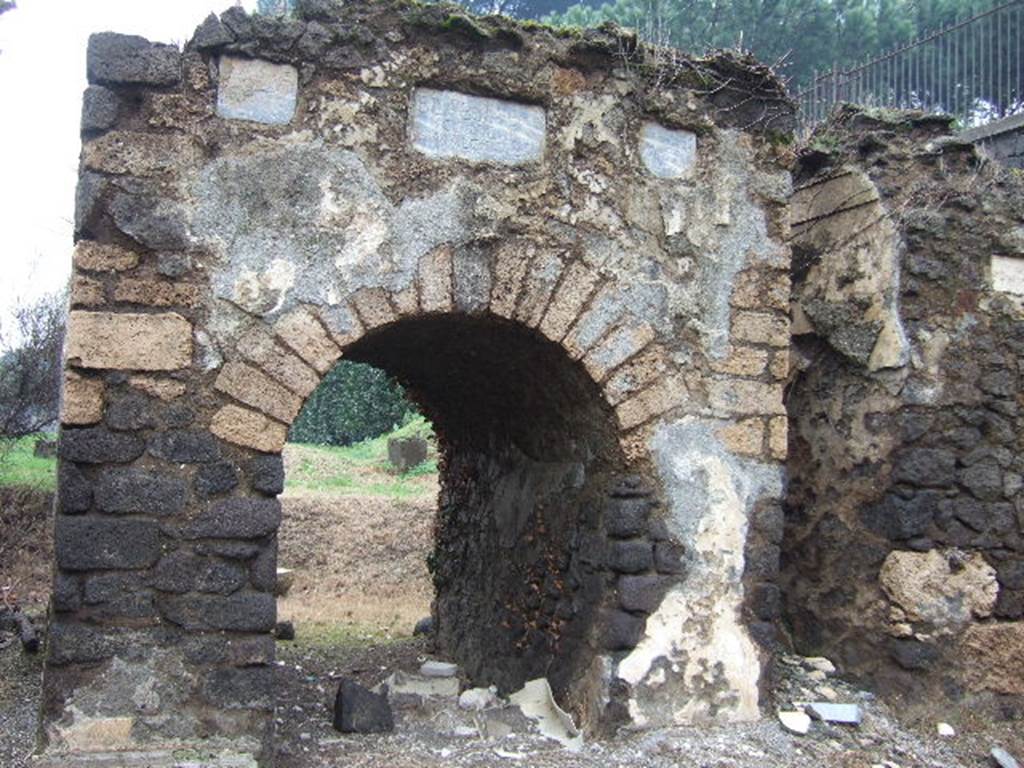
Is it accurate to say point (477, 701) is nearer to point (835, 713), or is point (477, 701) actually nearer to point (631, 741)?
point (631, 741)

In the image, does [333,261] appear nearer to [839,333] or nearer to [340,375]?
[839,333]

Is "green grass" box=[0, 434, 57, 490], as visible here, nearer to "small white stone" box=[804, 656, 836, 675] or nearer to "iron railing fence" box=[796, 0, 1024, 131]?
"small white stone" box=[804, 656, 836, 675]

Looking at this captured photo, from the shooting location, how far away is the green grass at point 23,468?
10391mm

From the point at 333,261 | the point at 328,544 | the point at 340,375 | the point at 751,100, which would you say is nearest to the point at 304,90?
the point at 333,261

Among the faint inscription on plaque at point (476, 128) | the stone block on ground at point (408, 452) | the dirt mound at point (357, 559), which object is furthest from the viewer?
the stone block on ground at point (408, 452)

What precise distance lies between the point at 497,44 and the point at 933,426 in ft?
8.48

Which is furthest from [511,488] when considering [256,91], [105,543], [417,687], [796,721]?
[256,91]

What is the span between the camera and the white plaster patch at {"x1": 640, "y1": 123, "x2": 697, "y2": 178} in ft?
14.6

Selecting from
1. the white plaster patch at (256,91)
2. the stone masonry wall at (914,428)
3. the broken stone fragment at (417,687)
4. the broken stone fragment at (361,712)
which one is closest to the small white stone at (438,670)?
the broken stone fragment at (417,687)

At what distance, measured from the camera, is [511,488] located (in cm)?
584

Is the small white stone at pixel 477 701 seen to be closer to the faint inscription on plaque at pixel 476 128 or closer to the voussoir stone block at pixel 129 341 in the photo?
the voussoir stone block at pixel 129 341

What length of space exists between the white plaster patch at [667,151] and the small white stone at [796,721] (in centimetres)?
227

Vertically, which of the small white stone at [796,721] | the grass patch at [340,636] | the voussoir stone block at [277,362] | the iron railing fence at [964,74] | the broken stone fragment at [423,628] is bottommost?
the grass patch at [340,636]

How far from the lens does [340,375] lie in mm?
18609
